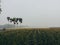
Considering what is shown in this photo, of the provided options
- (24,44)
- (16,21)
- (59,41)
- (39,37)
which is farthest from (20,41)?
(16,21)

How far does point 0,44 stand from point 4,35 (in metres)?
1.13

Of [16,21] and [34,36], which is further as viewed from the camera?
[16,21]

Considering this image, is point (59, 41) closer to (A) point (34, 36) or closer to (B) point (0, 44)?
(A) point (34, 36)

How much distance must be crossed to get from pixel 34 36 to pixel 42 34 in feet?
3.04

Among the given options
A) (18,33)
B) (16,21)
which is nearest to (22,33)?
(18,33)

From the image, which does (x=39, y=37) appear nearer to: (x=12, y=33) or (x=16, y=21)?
(x=12, y=33)

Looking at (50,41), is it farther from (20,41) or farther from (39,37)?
(20,41)

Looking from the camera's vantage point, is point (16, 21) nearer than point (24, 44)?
No

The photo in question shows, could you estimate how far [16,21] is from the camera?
57.5 metres

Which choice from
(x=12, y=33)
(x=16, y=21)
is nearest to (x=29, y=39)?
(x=12, y=33)

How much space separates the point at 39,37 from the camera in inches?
810

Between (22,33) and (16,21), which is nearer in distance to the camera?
(22,33)

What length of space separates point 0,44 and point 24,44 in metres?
2.58

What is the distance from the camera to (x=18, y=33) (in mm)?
21344
